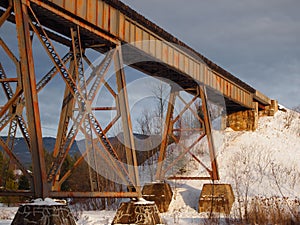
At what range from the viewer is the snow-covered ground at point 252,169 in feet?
50.6

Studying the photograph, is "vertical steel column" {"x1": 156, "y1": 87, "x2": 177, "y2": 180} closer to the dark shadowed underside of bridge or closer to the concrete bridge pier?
the dark shadowed underside of bridge

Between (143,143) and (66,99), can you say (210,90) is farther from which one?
(143,143)

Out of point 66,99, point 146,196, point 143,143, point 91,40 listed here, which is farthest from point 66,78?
point 143,143

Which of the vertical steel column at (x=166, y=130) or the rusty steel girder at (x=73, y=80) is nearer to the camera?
the rusty steel girder at (x=73, y=80)

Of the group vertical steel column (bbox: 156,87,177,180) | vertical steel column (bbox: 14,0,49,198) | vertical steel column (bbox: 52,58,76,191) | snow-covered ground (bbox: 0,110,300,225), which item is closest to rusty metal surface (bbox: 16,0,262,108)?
vertical steel column (bbox: 156,87,177,180)

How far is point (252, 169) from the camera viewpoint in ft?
66.0

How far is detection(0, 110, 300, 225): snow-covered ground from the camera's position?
1542cm

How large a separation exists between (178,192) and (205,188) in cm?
168

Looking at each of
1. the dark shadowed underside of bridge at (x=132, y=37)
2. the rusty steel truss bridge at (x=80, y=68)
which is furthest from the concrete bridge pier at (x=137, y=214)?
the dark shadowed underside of bridge at (x=132, y=37)

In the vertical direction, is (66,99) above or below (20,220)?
above

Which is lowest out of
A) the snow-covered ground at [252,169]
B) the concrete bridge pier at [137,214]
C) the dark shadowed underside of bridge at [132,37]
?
the concrete bridge pier at [137,214]

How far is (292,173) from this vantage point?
19922 millimetres

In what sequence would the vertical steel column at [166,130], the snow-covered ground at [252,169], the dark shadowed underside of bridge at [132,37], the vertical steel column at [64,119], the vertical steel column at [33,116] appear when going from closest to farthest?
the vertical steel column at [33,116]
the dark shadowed underside of bridge at [132,37]
the vertical steel column at [64,119]
the snow-covered ground at [252,169]
the vertical steel column at [166,130]

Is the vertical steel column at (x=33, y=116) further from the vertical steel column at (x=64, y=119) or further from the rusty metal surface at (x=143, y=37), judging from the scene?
the vertical steel column at (x=64, y=119)
